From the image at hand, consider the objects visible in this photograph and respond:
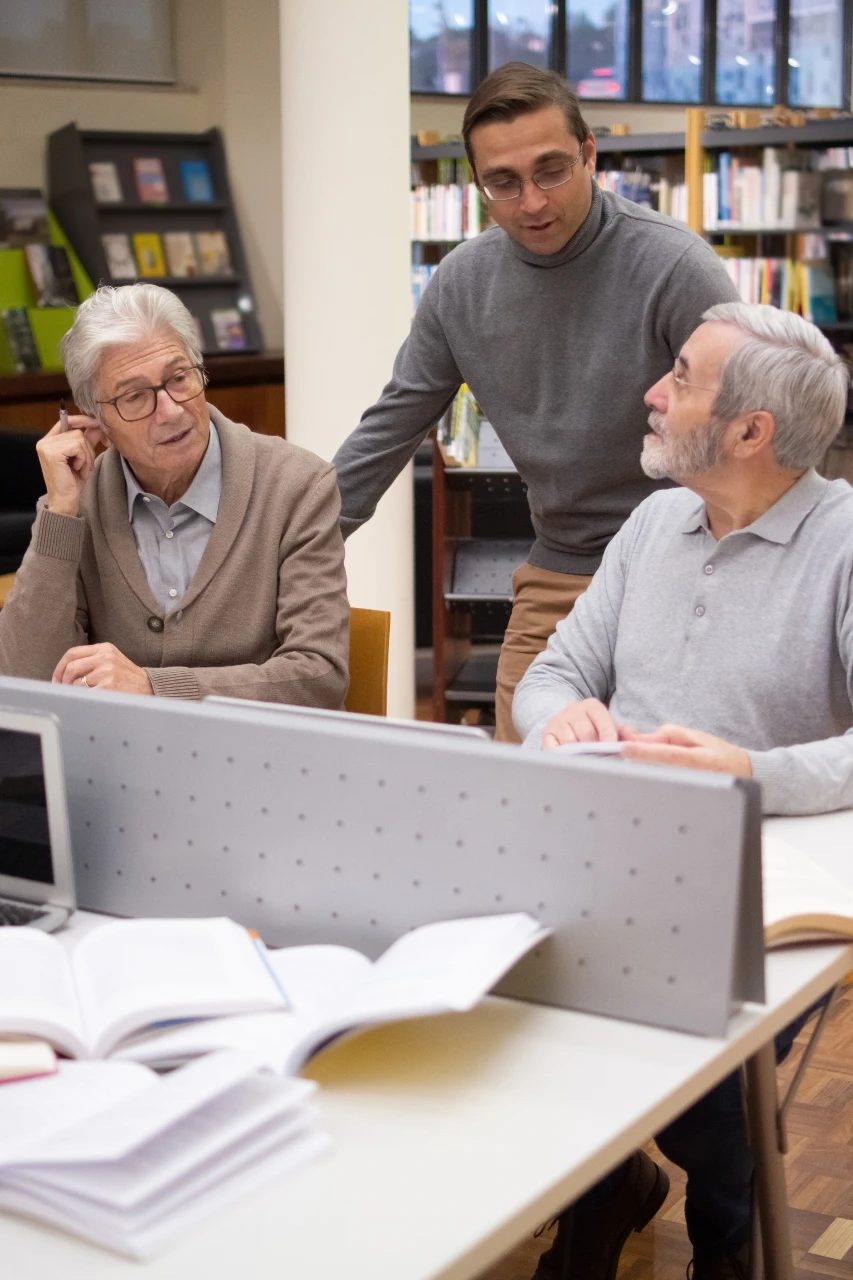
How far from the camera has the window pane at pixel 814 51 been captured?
32.9 feet

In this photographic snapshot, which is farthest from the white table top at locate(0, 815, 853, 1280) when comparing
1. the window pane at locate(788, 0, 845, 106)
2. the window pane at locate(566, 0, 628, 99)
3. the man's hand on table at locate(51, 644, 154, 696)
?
the window pane at locate(788, 0, 845, 106)

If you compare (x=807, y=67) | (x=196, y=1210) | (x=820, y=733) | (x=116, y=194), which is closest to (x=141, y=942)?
(x=196, y=1210)

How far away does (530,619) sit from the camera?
2.74 metres

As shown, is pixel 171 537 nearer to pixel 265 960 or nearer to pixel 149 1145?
pixel 265 960

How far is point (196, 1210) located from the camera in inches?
39.9

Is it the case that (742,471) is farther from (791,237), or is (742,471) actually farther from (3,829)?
(791,237)

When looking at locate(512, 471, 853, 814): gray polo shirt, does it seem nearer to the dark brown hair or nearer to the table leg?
the table leg

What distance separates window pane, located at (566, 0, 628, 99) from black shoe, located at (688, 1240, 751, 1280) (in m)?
8.66

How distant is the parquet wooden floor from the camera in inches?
83.8

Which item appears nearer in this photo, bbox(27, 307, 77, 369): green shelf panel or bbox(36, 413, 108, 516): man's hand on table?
bbox(36, 413, 108, 516): man's hand on table

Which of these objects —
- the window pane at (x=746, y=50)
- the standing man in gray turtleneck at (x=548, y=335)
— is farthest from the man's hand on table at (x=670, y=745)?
the window pane at (x=746, y=50)

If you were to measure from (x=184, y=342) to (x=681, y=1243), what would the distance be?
1.53 metres

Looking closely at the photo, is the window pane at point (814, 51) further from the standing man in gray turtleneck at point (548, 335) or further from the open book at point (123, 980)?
the open book at point (123, 980)

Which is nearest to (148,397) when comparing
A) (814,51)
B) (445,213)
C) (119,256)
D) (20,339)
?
(445,213)
